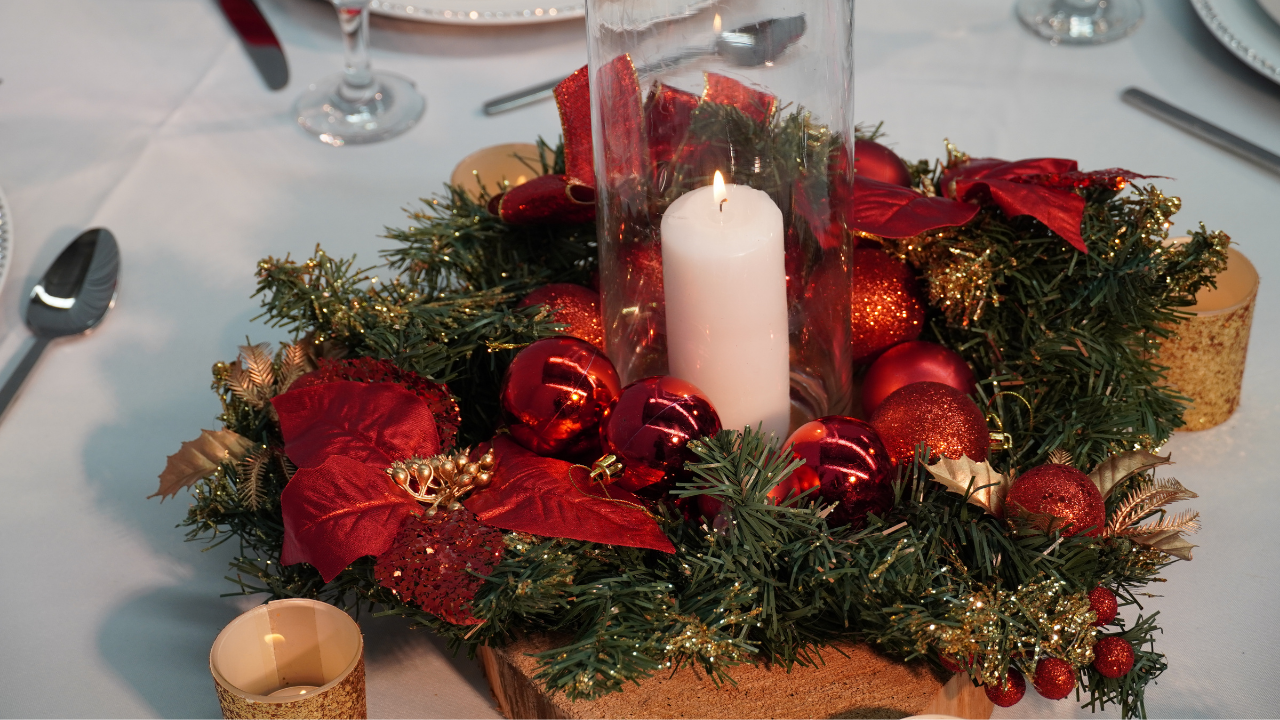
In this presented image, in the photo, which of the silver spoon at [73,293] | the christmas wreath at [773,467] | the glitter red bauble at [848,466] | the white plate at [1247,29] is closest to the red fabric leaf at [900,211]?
the christmas wreath at [773,467]

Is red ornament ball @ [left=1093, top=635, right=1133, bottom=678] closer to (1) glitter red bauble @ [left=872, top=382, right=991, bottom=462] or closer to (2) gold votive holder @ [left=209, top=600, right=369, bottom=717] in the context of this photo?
(1) glitter red bauble @ [left=872, top=382, right=991, bottom=462]

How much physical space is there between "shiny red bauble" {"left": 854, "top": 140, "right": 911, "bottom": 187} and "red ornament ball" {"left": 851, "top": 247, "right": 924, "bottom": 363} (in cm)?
5

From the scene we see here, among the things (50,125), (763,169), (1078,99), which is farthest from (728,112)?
(50,125)

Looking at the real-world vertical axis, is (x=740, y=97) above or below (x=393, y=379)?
above

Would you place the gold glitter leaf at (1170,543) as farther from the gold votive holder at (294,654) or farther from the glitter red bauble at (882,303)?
the gold votive holder at (294,654)

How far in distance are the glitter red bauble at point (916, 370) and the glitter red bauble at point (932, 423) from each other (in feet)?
0.12

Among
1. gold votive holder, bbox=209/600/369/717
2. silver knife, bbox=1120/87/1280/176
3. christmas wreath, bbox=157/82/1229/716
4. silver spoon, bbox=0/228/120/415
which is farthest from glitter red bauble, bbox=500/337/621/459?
silver knife, bbox=1120/87/1280/176

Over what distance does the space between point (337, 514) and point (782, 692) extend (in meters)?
0.17

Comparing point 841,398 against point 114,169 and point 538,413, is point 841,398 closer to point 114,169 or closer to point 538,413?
point 538,413

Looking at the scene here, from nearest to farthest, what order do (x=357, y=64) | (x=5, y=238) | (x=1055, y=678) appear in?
(x=1055, y=678), (x=5, y=238), (x=357, y=64)

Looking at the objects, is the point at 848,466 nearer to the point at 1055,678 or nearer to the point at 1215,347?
the point at 1055,678

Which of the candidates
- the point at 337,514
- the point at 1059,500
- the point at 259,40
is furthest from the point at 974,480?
the point at 259,40

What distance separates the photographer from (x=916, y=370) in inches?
19.6

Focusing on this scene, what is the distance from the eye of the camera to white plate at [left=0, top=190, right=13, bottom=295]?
624mm
